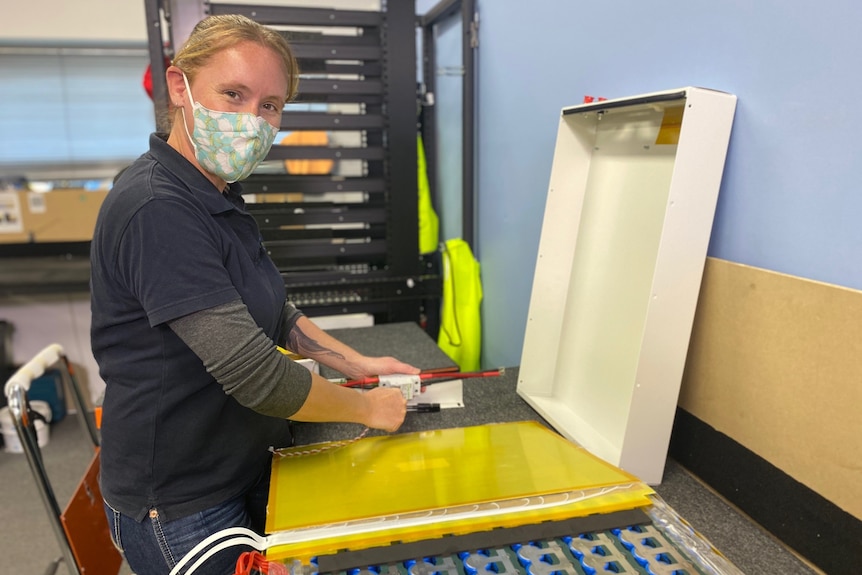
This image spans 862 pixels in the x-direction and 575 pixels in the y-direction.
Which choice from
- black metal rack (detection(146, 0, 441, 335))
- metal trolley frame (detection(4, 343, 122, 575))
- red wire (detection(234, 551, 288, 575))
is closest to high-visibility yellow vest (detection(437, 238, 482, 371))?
black metal rack (detection(146, 0, 441, 335))

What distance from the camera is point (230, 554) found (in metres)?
0.86

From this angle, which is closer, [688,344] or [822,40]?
[822,40]

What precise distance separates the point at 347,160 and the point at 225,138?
1.17 metres

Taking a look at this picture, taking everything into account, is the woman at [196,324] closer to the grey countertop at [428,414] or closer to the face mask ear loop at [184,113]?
the face mask ear loop at [184,113]

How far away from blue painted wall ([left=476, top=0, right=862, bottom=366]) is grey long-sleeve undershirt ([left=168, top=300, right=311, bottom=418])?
72 centimetres

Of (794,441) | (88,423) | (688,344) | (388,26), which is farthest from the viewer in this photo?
(388,26)

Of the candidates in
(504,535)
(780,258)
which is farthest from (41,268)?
(780,258)

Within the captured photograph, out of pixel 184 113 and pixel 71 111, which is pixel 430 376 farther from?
pixel 71 111

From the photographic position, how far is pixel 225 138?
2.74 ft

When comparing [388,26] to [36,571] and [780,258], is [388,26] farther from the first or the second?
[36,571]

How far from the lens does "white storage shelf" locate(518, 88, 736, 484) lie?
89cm

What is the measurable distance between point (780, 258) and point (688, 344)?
0.67ft

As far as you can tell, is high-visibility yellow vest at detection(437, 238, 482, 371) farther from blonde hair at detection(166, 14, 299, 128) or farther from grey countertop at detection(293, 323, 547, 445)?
blonde hair at detection(166, 14, 299, 128)

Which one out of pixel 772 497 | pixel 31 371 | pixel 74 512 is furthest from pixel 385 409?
pixel 31 371
